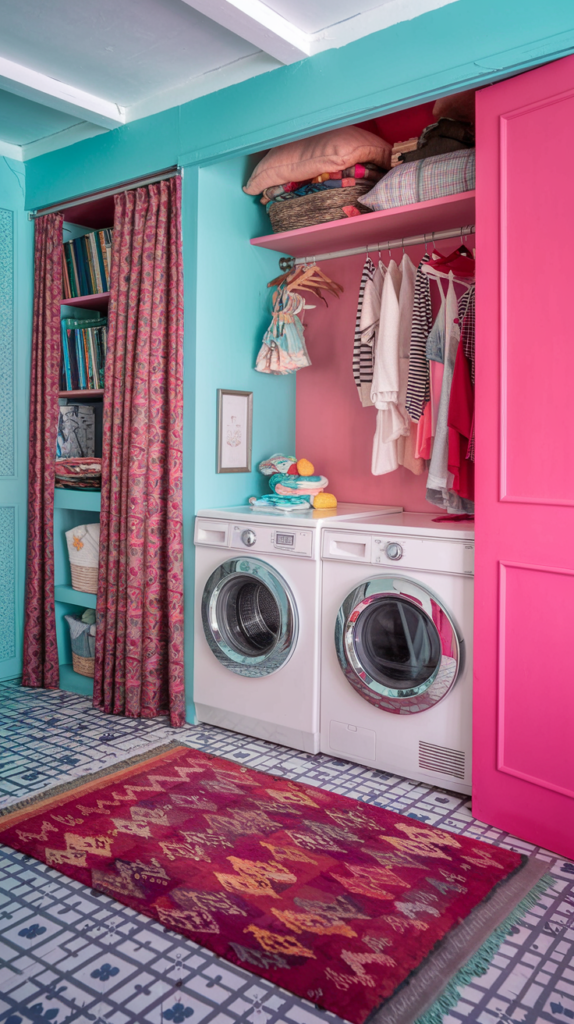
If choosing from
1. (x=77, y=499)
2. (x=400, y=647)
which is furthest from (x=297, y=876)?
(x=77, y=499)

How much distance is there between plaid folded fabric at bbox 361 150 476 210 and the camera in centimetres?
268

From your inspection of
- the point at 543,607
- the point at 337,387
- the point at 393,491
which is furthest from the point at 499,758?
the point at 337,387

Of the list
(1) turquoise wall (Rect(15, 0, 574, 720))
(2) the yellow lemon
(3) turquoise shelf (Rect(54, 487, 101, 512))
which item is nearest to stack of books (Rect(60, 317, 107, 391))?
(3) turquoise shelf (Rect(54, 487, 101, 512))

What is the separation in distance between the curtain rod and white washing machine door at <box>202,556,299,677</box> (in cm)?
166

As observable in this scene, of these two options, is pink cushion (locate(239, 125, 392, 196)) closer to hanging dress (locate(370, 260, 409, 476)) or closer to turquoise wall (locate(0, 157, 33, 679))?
hanging dress (locate(370, 260, 409, 476))

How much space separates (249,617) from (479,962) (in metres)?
1.68

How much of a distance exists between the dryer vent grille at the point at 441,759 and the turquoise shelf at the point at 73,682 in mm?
1724

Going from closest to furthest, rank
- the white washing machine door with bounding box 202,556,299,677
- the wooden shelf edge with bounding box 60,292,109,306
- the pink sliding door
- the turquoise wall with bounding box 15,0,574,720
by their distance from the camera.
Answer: the pink sliding door < the turquoise wall with bounding box 15,0,574,720 < the white washing machine door with bounding box 202,556,299,677 < the wooden shelf edge with bounding box 60,292,109,306

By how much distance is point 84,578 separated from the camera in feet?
12.2

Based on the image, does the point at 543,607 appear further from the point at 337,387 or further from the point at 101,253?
the point at 101,253

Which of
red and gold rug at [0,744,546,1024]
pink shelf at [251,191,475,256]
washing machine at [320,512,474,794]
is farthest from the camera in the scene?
pink shelf at [251,191,475,256]

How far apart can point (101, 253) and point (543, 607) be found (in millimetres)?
2635

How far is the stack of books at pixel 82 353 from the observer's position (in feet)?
12.1

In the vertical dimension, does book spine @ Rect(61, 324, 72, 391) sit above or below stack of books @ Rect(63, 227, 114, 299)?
below
